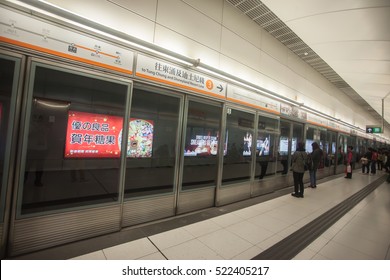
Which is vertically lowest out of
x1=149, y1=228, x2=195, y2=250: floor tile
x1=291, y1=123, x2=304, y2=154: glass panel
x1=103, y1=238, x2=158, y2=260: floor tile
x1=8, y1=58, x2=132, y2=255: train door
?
x1=103, y1=238, x2=158, y2=260: floor tile

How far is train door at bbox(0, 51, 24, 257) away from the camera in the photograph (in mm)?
1862

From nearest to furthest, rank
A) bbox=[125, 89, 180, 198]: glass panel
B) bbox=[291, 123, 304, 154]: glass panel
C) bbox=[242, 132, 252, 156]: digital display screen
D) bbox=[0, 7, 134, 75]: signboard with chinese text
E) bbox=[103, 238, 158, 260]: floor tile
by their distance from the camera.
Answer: bbox=[0, 7, 134, 75]: signboard with chinese text → bbox=[103, 238, 158, 260]: floor tile → bbox=[125, 89, 180, 198]: glass panel → bbox=[242, 132, 252, 156]: digital display screen → bbox=[291, 123, 304, 154]: glass panel

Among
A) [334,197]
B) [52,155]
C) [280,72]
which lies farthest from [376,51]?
[52,155]

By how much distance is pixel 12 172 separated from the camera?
74.7 inches

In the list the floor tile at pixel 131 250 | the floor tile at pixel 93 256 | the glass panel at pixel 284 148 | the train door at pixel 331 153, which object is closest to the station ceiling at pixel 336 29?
the glass panel at pixel 284 148

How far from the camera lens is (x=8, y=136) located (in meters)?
1.87

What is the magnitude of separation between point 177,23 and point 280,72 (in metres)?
3.37

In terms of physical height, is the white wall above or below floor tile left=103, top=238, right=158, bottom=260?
above

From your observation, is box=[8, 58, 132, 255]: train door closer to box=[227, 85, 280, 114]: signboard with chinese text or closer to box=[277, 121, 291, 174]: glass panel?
box=[227, 85, 280, 114]: signboard with chinese text

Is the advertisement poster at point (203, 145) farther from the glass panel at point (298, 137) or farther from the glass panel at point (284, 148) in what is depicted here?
the glass panel at point (298, 137)

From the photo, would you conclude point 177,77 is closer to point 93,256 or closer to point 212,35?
point 212,35

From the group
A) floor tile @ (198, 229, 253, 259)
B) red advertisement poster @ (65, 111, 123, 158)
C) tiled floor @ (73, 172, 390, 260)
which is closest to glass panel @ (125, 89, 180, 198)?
red advertisement poster @ (65, 111, 123, 158)

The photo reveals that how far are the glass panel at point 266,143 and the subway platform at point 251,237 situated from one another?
1.25 m

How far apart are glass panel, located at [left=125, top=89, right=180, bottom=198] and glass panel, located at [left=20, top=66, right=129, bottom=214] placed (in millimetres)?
416
